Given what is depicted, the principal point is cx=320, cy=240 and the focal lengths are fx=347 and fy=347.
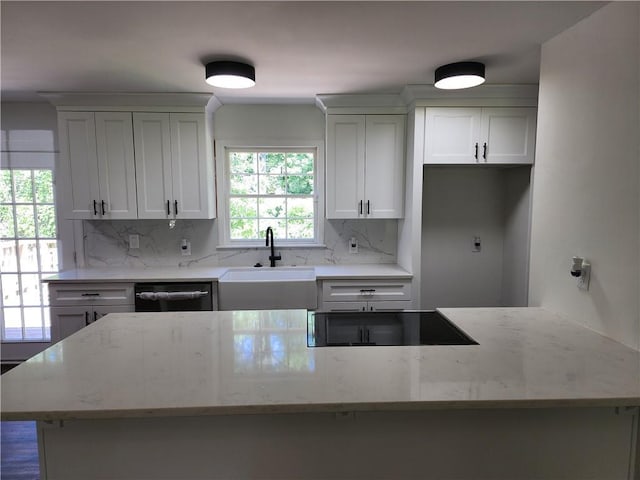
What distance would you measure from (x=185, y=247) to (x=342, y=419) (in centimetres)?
261

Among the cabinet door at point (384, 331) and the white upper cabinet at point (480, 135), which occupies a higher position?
the white upper cabinet at point (480, 135)

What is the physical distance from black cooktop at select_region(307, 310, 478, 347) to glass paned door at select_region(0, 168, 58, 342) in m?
2.93

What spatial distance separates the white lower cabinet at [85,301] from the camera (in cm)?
276

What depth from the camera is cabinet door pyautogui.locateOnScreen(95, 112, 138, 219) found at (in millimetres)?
2865

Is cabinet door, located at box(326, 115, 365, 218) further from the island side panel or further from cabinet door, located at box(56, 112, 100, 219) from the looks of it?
the island side panel

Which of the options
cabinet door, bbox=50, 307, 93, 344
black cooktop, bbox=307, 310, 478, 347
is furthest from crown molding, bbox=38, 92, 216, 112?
black cooktop, bbox=307, 310, 478, 347

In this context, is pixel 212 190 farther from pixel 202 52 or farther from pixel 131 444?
pixel 131 444

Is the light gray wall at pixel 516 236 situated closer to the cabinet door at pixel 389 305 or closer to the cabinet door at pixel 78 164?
the cabinet door at pixel 389 305

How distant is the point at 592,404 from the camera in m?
1.00

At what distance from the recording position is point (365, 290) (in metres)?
2.85

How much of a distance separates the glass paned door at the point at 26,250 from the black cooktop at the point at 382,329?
2931 mm

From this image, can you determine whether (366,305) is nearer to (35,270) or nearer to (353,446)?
(353,446)

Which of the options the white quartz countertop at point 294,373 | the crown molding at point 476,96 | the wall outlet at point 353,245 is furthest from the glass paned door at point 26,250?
the crown molding at point 476,96

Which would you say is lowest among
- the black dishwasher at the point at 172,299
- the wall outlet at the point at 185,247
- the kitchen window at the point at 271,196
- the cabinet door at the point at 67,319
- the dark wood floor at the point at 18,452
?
the dark wood floor at the point at 18,452
